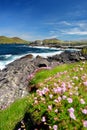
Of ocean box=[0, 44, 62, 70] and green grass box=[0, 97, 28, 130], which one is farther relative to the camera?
ocean box=[0, 44, 62, 70]

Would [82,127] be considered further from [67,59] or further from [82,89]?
[67,59]

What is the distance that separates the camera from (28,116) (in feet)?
27.2

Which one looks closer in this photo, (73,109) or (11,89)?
(73,109)

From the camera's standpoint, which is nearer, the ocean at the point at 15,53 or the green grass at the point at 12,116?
the green grass at the point at 12,116

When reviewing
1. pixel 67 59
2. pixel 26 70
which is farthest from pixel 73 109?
pixel 67 59

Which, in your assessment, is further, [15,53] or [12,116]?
[15,53]

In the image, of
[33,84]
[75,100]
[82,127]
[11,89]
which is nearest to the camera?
[82,127]

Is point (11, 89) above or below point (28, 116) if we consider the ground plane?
below

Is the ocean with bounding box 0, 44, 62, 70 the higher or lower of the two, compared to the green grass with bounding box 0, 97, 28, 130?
lower

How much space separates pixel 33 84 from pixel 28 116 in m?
6.78

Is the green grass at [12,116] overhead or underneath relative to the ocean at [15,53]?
overhead

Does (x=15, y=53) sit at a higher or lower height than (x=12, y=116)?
lower

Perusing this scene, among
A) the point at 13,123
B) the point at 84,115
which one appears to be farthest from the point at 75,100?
the point at 13,123

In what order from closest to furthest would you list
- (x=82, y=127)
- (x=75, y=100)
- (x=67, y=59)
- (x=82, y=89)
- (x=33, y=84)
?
(x=82, y=127) < (x=75, y=100) < (x=82, y=89) < (x=33, y=84) < (x=67, y=59)
